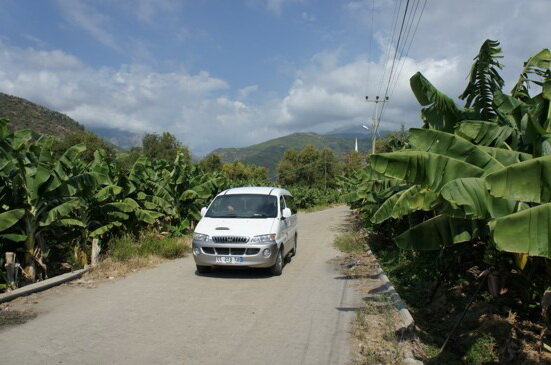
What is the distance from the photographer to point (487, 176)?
4.04 metres

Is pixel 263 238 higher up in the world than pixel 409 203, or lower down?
lower down

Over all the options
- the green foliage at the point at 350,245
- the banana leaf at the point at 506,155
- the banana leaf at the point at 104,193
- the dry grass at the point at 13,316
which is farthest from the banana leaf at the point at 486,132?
the green foliage at the point at 350,245

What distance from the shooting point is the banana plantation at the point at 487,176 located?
12.8 feet

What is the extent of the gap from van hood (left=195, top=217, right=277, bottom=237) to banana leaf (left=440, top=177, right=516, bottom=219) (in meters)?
5.23

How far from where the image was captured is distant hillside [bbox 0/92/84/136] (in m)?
60.1

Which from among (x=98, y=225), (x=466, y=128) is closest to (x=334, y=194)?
(x=98, y=225)

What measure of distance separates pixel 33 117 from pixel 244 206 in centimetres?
6760

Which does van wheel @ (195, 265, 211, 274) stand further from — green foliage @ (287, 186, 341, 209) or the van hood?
green foliage @ (287, 186, 341, 209)

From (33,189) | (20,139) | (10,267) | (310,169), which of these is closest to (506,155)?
(33,189)

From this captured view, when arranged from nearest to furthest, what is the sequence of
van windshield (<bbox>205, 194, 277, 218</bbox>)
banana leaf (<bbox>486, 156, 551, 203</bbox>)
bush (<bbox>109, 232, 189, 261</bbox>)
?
banana leaf (<bbox>486, 156, 551, 203</bbox>), van windshield (<bbox>205, 194, 277, 218</bbox>), bush (<bbox>109, 232, 189, 261</bbox>)

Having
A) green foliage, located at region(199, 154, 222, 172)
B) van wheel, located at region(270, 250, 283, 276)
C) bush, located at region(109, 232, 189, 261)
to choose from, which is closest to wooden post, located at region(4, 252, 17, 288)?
bush, located at region(109, 232, 189, 261)

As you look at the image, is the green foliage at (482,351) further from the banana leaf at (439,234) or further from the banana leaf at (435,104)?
the banana leaf at (435,104)

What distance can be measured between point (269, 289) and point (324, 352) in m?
3.34

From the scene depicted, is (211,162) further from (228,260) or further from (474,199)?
(474,199)
